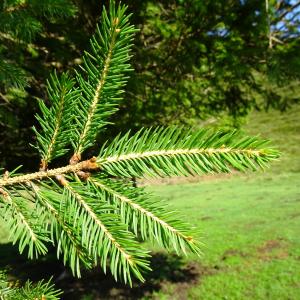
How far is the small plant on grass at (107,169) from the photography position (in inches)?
32.8

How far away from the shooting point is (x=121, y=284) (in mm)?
8172

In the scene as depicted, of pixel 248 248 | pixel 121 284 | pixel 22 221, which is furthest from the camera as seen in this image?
pixel 248 248

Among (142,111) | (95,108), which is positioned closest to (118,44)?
(95,108)

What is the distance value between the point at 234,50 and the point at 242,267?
545 centimetres

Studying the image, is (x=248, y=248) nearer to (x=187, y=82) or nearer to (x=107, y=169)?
(x=187, y=82)

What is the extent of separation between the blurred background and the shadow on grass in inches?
1.5

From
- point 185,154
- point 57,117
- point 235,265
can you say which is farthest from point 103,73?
point 235,265

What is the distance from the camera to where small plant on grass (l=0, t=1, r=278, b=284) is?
0.83m

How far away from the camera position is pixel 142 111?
587 cm

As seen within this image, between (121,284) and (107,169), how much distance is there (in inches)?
310

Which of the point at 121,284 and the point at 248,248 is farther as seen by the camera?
the point at 248,248

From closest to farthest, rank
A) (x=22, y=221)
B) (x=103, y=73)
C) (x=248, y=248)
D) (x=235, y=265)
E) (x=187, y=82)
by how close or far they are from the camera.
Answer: (x=103, y=73)
(x=22, y=221)
(x=187, y=82)
(x=235, y=265)
(x=248, y=248)

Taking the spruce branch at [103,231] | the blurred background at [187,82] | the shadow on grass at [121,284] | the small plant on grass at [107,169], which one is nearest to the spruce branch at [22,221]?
the small plant on grass at [107,169]

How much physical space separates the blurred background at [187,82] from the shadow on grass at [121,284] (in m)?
0.04
